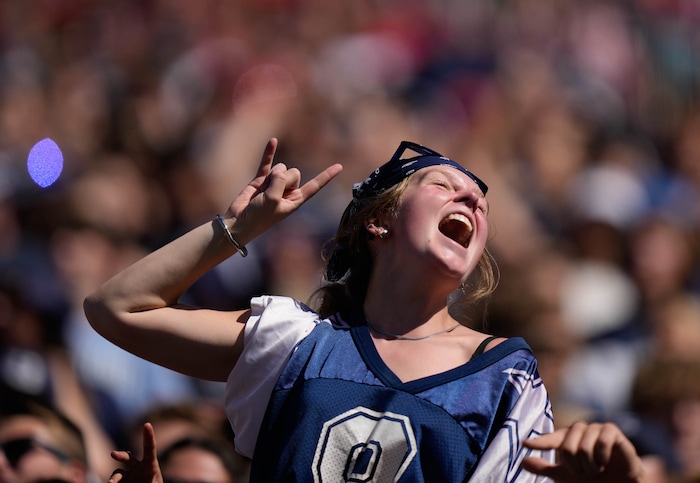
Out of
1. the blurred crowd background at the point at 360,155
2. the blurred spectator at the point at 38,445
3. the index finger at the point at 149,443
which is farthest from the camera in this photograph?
the blurred crowd background at the point at 360,155

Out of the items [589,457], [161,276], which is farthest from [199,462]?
[589,457]

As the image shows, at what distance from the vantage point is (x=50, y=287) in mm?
5266

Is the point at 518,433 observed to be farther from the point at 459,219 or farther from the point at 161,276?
the point at 161,276

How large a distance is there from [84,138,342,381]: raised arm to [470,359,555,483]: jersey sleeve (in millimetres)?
655

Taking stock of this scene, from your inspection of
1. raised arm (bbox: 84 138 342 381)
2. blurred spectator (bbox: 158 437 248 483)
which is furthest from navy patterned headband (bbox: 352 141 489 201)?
blurred spectator (bbox: 158 437 248 483)

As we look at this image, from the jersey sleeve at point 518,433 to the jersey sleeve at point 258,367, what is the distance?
1.69 feet

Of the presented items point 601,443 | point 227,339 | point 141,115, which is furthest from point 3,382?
point 141,115

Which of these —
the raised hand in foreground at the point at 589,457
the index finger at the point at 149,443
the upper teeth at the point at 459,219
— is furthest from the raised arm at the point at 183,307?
the raised hand in foreground at the point at 589,457

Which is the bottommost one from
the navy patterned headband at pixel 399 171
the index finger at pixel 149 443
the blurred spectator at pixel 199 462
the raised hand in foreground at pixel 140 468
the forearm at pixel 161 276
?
the blurred spectator at pixel 199 462

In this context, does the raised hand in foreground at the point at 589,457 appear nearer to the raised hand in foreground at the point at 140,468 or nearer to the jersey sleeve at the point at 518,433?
the jersey sleeve at the point at 518,433

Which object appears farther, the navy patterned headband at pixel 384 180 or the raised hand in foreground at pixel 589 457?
the navy patterned headband at pixel 384 180

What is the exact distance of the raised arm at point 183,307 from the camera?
273 cm

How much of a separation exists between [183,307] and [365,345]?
0.48m

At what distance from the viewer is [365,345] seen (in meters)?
2.65
